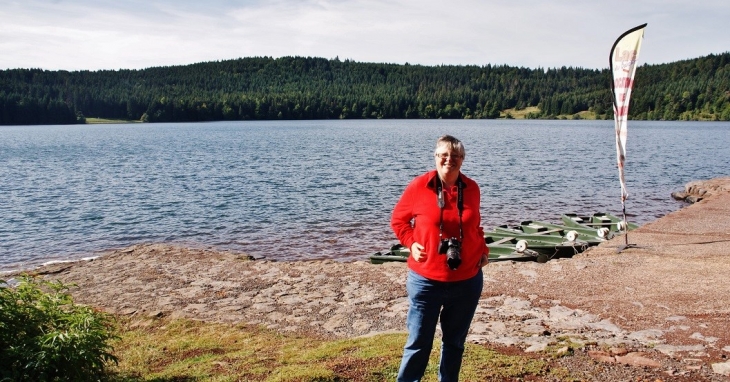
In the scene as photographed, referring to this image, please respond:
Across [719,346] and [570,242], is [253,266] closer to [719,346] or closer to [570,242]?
[570,242]

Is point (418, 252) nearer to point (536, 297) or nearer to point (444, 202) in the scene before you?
point (444, 202)

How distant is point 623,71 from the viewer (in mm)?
12414

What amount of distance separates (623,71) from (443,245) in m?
9.84

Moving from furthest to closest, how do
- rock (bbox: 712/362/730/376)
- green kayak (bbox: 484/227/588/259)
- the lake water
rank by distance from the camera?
the lake water, green kayak (bbox: 484/227/588/259), rock (bbox: 712/362/730/376)

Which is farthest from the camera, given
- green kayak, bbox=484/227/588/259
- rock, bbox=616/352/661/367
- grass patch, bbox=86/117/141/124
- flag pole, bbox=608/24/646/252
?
grass patch, bbox=86/117/141/124

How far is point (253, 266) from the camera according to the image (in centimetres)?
1450

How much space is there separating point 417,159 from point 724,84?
159 meters

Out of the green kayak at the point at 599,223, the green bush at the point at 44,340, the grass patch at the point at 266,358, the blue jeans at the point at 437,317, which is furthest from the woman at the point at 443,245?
the green kayak at the point at 599,223

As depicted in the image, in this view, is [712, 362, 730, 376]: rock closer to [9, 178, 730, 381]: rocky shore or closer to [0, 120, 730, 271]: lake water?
[9, 178, 730, 381]: rocky shore

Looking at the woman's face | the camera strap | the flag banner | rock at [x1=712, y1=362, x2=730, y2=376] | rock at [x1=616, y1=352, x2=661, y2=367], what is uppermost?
the flag banner

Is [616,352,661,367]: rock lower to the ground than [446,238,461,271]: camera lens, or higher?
lower

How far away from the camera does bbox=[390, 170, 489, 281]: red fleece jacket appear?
4.75m

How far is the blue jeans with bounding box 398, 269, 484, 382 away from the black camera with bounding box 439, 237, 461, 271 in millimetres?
268

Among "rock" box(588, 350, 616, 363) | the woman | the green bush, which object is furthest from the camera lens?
the green bush
